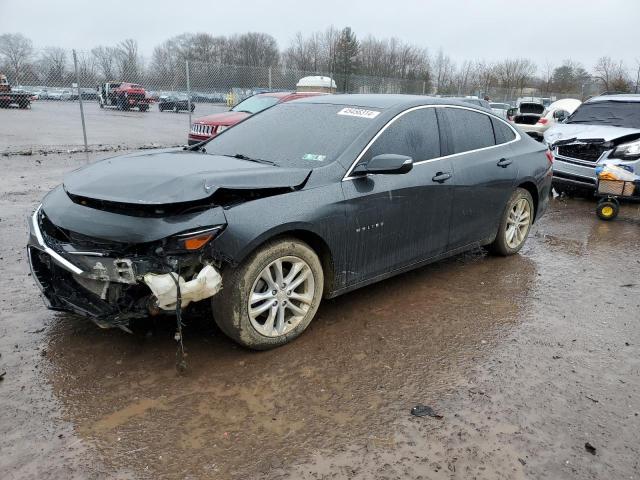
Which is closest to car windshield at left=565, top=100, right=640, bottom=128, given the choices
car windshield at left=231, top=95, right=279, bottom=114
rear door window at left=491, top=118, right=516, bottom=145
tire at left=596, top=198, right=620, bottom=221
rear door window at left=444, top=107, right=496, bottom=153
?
tire at left=596, top=198, right=620, bottom=221

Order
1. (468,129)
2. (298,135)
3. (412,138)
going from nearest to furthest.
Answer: (298,135), (412,138), (468,129)

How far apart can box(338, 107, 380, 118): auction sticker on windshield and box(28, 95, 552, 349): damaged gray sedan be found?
0.02m

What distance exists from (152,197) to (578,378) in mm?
2880

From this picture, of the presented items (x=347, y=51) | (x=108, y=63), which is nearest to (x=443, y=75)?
(x=347, y=51)

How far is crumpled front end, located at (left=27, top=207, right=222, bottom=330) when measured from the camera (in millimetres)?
2912

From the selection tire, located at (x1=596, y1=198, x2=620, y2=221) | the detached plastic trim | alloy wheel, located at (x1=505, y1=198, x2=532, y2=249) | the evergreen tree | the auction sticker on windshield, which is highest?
the evergreen tree

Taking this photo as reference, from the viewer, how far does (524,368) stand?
3.42m

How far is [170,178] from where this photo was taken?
10.7 ft

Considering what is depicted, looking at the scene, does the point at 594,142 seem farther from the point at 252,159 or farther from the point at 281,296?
the point at 281,296

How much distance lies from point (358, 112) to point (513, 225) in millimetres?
2436

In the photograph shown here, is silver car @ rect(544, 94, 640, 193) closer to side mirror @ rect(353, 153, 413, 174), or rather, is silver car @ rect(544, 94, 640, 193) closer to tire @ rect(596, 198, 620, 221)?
tire @ rect(596, 198, 620, 221)

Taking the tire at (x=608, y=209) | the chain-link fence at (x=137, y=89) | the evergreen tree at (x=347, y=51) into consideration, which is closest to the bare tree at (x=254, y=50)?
the evergreen tree at (x=347, y=51)

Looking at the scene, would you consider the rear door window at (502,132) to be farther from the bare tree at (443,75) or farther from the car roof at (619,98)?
the bare tree at (443,75)

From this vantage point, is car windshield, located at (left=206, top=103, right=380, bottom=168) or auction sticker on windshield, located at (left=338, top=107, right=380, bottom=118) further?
auction sticker on windshield, located at (left=338, top=107, right=380, bottom=118)
